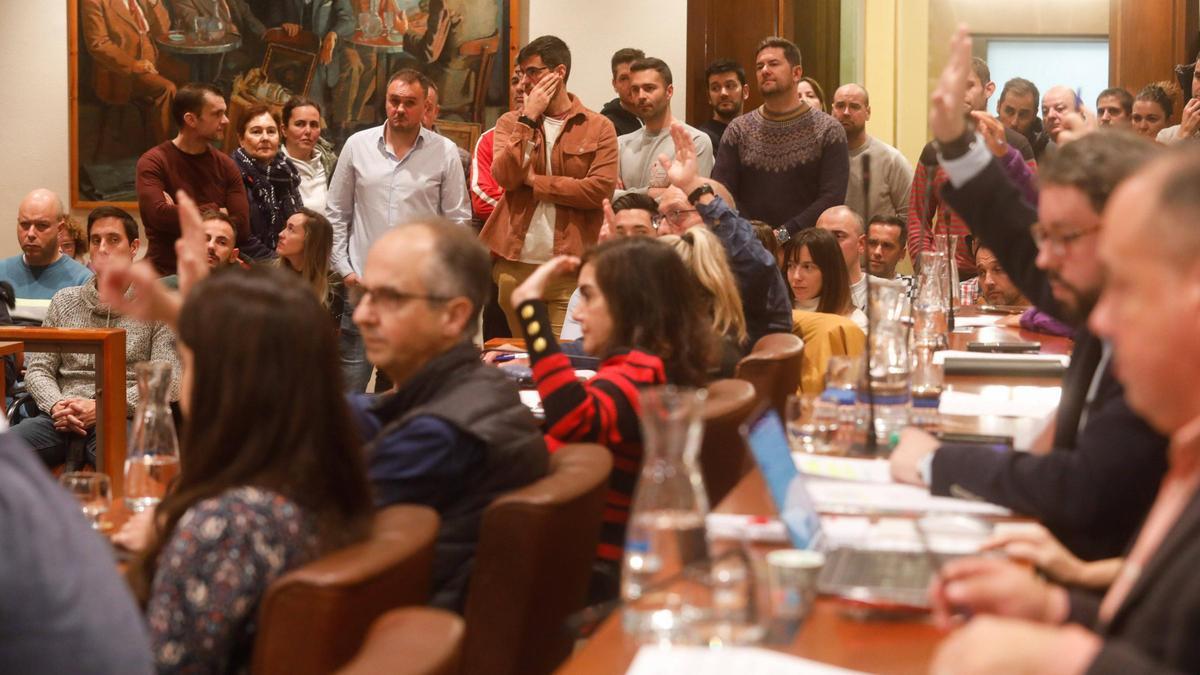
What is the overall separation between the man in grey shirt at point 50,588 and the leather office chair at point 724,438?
157cm

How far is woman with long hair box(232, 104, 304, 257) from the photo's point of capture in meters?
7.16

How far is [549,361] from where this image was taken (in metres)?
3.12

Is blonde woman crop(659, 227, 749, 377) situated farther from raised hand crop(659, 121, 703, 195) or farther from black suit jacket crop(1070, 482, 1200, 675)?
black suit jacket crop(1070, 482, 1200, 675)

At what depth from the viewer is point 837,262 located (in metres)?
5.32

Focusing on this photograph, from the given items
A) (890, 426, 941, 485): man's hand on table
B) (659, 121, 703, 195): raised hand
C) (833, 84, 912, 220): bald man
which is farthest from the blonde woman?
(833, 84, 912, 220): bald man

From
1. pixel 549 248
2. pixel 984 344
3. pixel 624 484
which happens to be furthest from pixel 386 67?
pixel 624 484

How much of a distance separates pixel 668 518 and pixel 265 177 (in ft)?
19.9

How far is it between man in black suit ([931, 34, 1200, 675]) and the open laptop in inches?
13.0

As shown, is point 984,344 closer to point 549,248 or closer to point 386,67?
point 549,248

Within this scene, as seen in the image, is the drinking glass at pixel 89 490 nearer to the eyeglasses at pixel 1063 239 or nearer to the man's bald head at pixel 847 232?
the eyeglasses at pixel 1063 239

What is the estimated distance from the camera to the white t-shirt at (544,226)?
257 inches

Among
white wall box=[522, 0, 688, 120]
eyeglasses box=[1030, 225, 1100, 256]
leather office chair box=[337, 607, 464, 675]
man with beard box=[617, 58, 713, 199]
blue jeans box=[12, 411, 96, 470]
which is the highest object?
white wall box=[522, 0, 688, 120]

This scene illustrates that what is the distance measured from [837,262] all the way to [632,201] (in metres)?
0.86

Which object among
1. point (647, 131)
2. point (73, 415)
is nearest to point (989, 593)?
point (73, 415)
